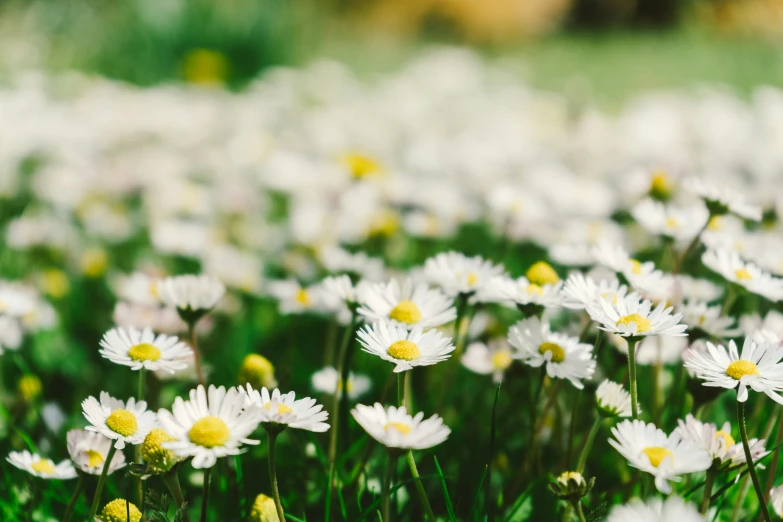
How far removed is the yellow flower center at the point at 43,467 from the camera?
1.08m

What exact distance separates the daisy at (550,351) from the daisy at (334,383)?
0.33 meters

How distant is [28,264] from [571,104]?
2064 mm

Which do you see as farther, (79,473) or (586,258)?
(586,258)

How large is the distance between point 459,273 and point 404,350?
1.04ft

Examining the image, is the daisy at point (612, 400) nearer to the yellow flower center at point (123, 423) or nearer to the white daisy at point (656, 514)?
the white daisy at point (656, 514)

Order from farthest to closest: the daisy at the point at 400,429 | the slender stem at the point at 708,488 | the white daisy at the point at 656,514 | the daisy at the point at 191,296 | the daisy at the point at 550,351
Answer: the daisy at the point at 191,296
the daisy at the point at 550,351
the slender stem at the point at 708,488
the daisy at the point at 400,429
the white daisy at the point at 656,514

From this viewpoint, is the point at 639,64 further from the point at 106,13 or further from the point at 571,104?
the point at 106,13

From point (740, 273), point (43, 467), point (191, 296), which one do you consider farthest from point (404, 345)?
point (740, 273)

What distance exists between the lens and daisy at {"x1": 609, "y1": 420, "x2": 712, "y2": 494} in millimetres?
877

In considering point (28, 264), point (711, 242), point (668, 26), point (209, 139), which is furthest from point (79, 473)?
point (668, 26)

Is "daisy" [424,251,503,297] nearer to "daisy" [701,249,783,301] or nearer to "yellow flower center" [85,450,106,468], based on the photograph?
"daisy" [701,249,783,301]

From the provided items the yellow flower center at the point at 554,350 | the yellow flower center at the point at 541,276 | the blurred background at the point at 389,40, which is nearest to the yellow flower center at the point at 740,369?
the yellow flower center at the point at 554,350

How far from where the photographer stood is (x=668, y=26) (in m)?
11.0

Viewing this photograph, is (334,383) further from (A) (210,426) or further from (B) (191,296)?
(A) (210,426)
